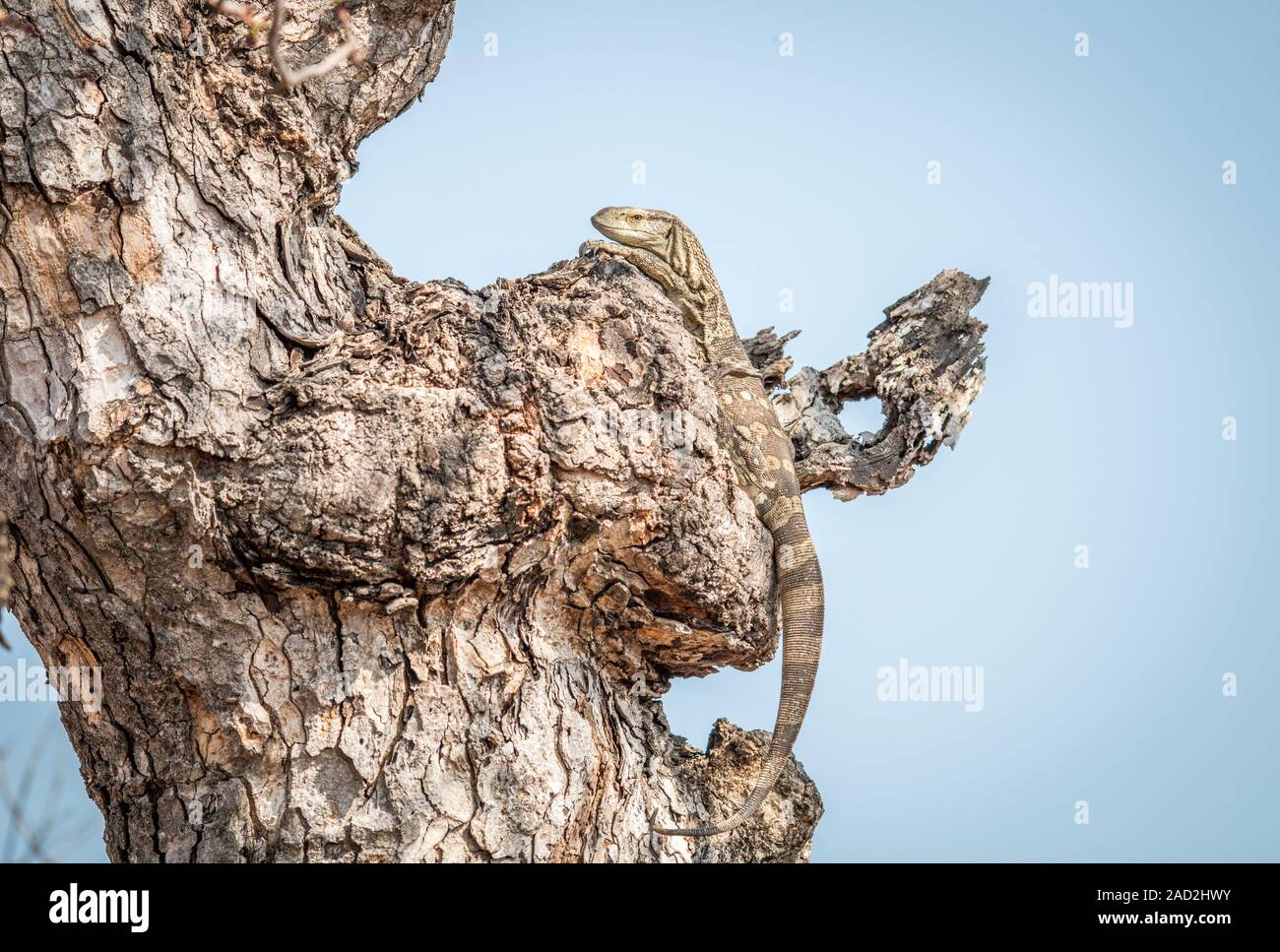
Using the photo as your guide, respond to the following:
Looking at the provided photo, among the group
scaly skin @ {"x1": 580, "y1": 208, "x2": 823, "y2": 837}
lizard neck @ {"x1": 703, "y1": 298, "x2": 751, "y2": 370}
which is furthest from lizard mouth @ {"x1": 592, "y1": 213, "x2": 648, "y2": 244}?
lizard neck @ {"x1": 703, "y1": 298, "x2": 751, "y2": 370}

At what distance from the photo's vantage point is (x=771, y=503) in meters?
4.77

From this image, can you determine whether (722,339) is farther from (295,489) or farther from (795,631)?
(295,489)

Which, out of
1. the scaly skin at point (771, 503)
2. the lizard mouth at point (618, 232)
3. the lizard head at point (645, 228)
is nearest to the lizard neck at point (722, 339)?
the scaly skin at point (771, 503)

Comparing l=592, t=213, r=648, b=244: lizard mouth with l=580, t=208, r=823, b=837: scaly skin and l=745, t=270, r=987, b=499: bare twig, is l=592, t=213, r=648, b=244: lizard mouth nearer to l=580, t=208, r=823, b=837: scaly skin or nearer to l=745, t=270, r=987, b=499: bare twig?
l=580, t=208, r=823, b=837: scaly skin

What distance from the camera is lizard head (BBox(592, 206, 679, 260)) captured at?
19.4 feet

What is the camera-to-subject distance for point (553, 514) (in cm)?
374

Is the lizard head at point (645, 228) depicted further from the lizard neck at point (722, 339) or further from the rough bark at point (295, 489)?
the rough bark at point (295, 489)

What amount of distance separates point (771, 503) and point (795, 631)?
50 centimetres

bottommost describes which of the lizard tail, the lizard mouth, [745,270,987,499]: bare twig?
the lizard tail

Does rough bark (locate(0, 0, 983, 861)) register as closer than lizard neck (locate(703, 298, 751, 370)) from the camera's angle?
Yes

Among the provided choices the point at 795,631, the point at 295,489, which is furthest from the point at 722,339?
the point at 295,489

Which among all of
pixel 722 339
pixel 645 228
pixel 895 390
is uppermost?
pixel 645 228
